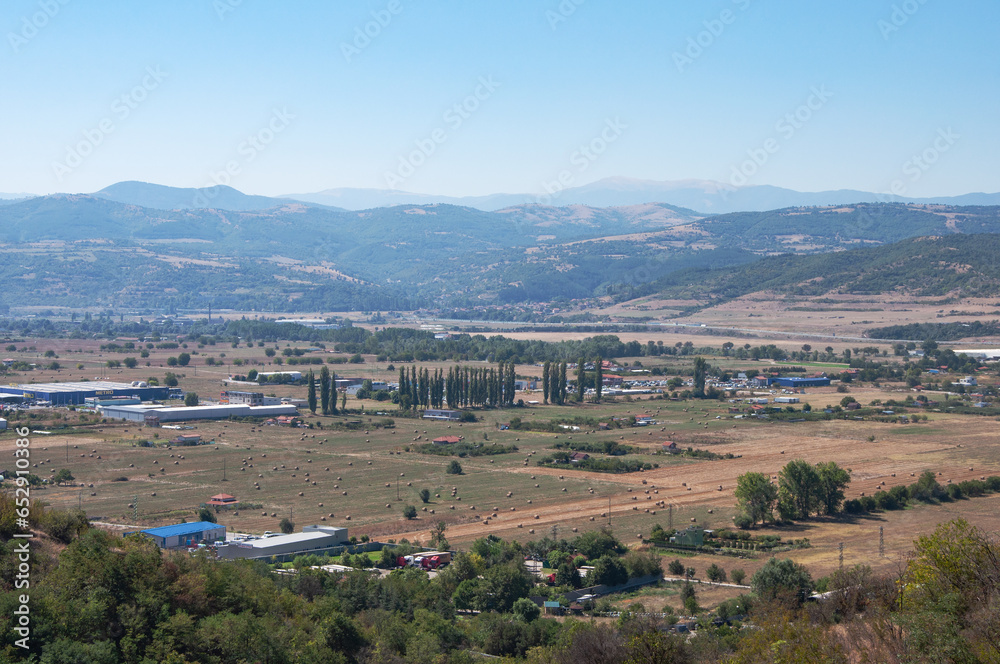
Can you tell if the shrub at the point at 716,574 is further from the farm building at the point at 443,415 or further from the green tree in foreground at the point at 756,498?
the farm building at the point at 443,415

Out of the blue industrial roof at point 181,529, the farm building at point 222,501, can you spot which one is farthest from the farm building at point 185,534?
the farm building at point 222,501

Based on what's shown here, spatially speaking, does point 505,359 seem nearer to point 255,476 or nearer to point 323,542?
point 255,476

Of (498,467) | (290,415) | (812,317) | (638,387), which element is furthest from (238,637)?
(812,317)

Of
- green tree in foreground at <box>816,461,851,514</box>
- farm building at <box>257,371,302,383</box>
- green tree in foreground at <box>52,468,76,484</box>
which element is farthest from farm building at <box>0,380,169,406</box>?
green tree in foreground at <box>816,461,851,514</box>

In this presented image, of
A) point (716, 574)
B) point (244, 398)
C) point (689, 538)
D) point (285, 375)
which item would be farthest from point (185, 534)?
point (285, 375)

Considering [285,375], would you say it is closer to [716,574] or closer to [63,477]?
[63,477]
